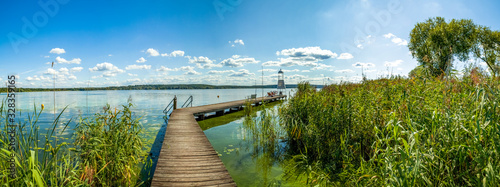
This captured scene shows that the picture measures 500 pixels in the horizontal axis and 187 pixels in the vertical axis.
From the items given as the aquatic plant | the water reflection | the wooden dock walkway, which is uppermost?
the aquatic plant

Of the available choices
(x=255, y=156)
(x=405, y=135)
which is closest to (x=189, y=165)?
(x=255, y=156)

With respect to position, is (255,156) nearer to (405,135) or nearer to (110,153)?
(110,153)

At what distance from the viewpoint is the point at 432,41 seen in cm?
2262

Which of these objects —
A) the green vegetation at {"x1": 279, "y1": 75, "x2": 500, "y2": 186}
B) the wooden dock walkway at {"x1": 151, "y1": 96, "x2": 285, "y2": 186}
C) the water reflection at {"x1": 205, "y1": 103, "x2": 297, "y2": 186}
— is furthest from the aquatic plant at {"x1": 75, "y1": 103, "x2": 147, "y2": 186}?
the green vegetation at {"x1": 279, "y1": 75, "x2": 500, "y2": 186}

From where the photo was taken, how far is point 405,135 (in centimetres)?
368

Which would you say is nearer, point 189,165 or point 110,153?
point 110,153

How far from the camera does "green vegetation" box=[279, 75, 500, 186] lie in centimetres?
235

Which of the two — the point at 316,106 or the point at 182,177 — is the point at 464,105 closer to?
the point at 316,106

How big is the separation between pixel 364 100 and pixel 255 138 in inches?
180

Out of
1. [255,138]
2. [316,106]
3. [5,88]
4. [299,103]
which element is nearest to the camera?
[5,88]

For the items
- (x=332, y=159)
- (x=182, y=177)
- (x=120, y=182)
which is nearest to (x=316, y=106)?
(x=332, y=159)

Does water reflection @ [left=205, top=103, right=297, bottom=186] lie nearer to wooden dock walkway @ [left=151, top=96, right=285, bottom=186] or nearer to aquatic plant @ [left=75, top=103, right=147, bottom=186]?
wooden dock walkway @ [left=151, top=96, right=285, bottom=186]

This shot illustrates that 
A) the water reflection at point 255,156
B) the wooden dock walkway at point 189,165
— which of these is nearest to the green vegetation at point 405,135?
the water reflection at point 255,156

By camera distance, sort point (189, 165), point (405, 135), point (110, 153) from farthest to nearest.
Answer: point (189, 165) → point (110, 153) → point (405, 135)
